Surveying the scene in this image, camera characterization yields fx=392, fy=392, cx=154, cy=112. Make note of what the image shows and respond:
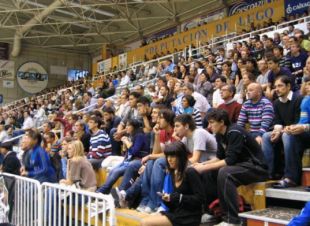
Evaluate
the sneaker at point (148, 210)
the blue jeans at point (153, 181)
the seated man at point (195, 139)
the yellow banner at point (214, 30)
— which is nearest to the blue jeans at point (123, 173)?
the blue jeans at point (153, 181)

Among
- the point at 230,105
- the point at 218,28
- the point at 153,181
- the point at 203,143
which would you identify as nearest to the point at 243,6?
the point at 218,28

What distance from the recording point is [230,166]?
3.68m

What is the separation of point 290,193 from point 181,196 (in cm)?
102

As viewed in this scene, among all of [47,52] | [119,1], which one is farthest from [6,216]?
A: [47,52]

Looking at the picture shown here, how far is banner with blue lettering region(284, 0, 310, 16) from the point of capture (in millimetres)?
15375

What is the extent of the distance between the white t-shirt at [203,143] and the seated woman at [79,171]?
5.02 ft

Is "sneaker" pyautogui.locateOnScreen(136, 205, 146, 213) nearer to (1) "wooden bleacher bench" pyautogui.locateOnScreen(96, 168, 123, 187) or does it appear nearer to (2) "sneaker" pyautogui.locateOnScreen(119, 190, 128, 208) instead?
(2) "sneaker" pyautogui.locateOnScreen(119, 190, 128, 208)

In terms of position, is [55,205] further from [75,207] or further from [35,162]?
[35,162]

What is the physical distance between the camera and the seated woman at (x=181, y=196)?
330 cm

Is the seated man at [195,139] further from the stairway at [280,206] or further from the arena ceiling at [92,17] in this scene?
the arena ceiling at [92,17]

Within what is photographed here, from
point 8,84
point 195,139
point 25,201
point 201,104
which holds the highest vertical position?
point 8,84

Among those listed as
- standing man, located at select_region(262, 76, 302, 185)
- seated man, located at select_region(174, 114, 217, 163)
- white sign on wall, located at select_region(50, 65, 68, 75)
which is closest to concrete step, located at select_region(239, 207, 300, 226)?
standing man, located at select_region(262, 76, 302, 185)

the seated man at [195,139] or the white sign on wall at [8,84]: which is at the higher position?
the white sign on wall at [8,84]

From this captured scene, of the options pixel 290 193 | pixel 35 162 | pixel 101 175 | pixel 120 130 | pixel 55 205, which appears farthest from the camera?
pixel 120 130
